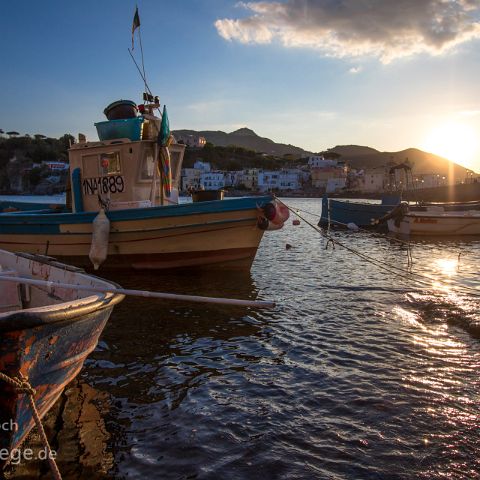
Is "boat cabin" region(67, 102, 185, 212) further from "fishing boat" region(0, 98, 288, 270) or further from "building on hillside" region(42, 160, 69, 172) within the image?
"building on hillside" region(42, 160, 69, 172)

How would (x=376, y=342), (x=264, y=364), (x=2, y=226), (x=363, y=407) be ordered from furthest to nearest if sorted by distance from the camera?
(x=2, y=226), (x=376, y=342), (x=264, y=364), (x=363, y=407)

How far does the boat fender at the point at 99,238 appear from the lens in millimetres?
11805

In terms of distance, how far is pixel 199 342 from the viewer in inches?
297

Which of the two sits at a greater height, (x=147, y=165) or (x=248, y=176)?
(x=248, y=176)

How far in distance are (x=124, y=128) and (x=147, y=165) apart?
4.37 feet

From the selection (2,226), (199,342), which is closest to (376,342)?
(199,342)

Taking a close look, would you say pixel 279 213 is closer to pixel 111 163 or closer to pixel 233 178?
pixel 111 163

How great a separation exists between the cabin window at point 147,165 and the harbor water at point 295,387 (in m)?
4.10

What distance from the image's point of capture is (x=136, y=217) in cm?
1179

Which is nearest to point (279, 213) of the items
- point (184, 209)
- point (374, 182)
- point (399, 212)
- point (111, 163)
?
point (184, 209)

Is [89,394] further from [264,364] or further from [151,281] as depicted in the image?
[151,281]

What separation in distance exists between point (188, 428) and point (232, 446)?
61 centimetres

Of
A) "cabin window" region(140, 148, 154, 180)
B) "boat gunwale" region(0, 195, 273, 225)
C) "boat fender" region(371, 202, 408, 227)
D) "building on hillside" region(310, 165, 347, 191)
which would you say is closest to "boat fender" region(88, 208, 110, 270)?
"boat gunwale" region(0, 195, 273, 225)

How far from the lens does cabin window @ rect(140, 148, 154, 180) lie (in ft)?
42.9
